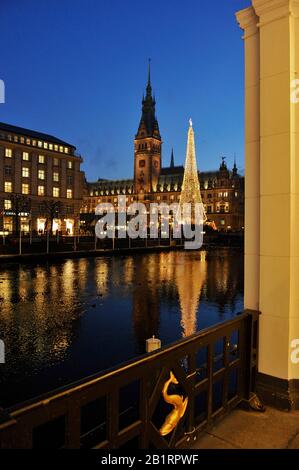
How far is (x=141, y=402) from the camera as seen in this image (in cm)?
283

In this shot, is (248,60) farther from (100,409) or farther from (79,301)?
(79,301)

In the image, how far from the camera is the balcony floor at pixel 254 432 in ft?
11.1

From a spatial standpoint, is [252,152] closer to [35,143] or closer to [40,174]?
[40,174]

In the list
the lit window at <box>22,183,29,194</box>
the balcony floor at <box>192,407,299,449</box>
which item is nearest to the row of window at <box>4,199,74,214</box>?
the lit window at <box>22,183,29,194</box>

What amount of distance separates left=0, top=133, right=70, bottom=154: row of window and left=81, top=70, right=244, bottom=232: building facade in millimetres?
64170

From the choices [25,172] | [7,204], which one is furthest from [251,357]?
[25,172]

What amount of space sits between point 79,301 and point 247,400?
10278 mm

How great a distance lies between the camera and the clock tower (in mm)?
157250

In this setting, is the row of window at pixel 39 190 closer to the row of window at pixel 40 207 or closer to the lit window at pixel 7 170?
the lit window at pixel 7 170

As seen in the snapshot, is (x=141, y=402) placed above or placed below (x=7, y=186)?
below

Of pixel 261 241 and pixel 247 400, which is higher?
pixel 261 241

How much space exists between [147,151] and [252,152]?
511 ft
